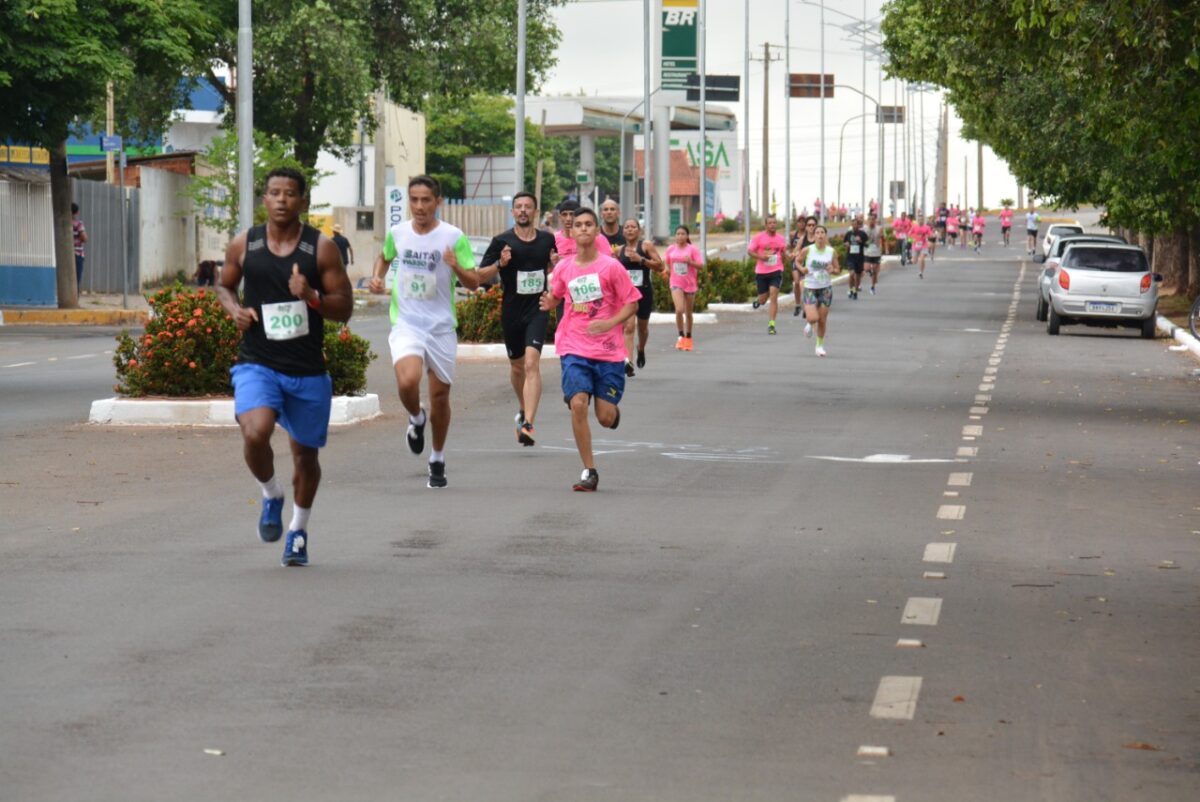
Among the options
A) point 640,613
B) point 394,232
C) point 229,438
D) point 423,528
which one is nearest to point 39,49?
point 229,438

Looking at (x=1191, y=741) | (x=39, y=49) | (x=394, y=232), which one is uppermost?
(x=39, y=49)

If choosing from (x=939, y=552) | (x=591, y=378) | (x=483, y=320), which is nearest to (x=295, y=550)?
(x=939, y=552)

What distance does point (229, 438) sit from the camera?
1600 cm

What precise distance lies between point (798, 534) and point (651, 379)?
11.8m

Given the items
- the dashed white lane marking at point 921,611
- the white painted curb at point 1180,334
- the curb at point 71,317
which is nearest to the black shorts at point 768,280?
the white painted curb at point 1180,334

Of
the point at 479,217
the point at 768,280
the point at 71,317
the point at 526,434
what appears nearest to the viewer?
the point at 526,434

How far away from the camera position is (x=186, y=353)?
1752 cm

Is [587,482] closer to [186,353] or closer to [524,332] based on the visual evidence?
[524,332]

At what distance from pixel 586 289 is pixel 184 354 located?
544cm

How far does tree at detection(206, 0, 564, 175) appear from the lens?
152 ft

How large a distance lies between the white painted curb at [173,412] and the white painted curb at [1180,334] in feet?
53.8

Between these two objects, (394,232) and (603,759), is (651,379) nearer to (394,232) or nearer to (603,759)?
(394,232)

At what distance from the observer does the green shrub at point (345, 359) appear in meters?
17.9

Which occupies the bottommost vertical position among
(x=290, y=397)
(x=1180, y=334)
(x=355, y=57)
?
(x=1180, y=334)
